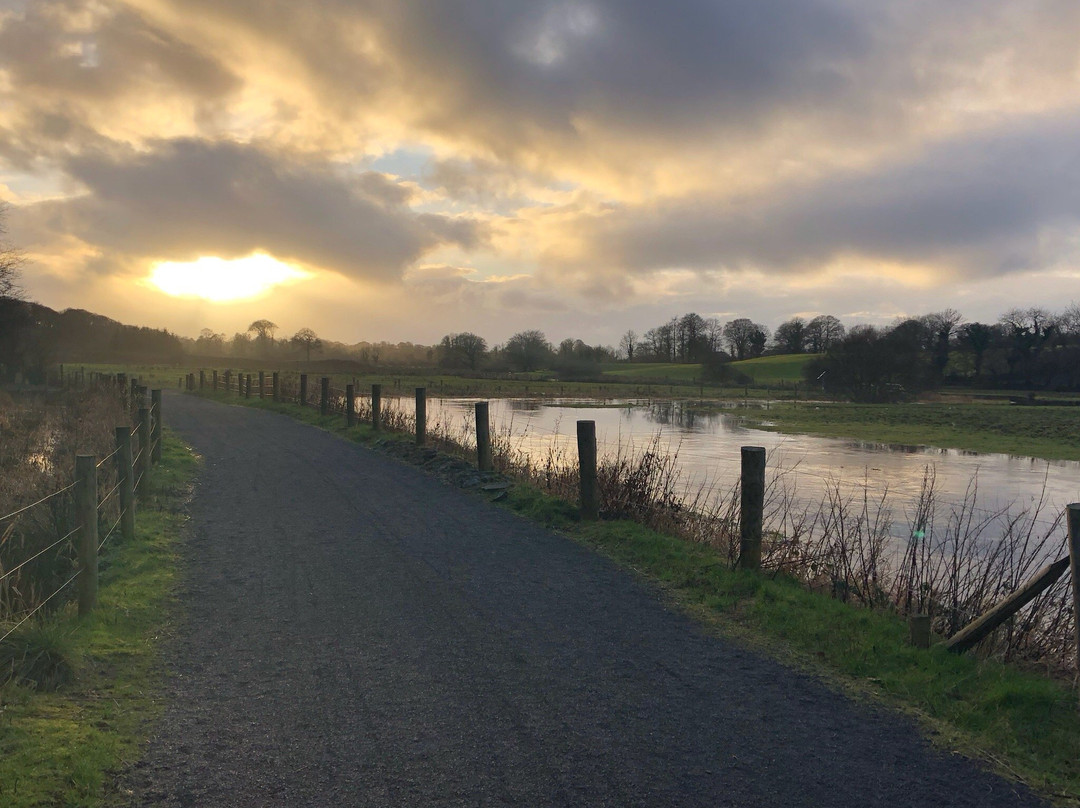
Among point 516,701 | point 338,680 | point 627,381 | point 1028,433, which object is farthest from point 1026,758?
point 627,381

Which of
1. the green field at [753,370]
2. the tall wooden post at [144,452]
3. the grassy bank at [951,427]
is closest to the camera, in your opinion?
the tall wooden post at [144,452]

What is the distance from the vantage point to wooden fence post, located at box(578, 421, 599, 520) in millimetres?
9867

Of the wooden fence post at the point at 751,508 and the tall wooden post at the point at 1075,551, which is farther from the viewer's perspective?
the wooden fence post at the point at 751,508

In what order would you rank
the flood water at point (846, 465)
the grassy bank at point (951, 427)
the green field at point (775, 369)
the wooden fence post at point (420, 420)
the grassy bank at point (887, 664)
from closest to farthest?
the grassy bank at point (887, 664)
the flood water at point (846, 465)
the wooden fence post at point (420, 420)
the grassy bank at point (951, 427)
the green field at point (775, 369)

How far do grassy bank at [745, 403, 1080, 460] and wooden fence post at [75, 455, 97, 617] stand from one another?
26485 millimetres

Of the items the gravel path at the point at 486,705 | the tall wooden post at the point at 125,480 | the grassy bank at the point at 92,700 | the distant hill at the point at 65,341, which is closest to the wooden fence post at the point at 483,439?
the gravel path at the point at 486,705

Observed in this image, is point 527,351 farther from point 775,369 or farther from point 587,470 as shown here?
point 587,470

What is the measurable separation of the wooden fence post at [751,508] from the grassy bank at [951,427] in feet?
70.4

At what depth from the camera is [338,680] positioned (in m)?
4.84

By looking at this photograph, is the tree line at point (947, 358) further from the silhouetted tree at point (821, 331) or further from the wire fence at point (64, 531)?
the wire fence at point (64, 531)

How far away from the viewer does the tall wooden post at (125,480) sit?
8.31m

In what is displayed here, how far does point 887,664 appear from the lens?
533 cm

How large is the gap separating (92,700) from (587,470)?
644 centimetres

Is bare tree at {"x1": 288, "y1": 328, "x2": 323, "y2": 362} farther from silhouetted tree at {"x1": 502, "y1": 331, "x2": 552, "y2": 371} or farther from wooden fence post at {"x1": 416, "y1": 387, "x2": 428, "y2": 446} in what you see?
wooden fence post at {"x1": 416, "y1": 387, "x2": 428, "y2": 446}
